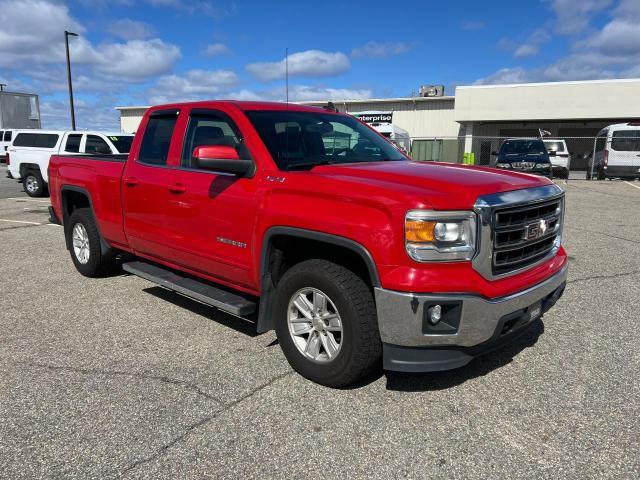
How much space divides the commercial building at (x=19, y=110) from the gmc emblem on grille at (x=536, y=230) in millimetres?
37456

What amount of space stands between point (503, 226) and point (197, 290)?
245cm

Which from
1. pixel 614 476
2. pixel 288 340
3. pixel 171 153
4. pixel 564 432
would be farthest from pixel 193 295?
pixel 614 476

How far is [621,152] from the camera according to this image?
20.3 metres

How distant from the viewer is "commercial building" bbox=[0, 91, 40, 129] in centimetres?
3286

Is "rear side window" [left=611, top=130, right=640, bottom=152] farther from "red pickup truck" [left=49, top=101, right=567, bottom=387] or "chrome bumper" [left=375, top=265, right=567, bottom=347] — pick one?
"chrome bumper" [left=375, top=265, right=567, bottom=347]

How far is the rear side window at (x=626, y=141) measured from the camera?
19.7m

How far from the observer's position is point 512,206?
119 inches

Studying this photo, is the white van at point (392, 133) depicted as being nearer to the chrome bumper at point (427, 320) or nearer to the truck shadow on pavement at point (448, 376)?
the truck shadow on pavement at point (448, 376)

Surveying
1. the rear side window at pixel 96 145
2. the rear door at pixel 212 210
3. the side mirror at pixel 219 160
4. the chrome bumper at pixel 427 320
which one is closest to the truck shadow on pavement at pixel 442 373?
the chrome bumper at pixel 427 320

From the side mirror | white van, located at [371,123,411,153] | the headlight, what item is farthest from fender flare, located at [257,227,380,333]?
white van, located at [371,123,411,153]

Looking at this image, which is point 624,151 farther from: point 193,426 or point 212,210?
point 193,426

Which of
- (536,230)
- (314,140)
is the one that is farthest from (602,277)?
(314,140)

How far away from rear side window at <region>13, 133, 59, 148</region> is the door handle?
12.3m

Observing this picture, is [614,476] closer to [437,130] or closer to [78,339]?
[78,339]
